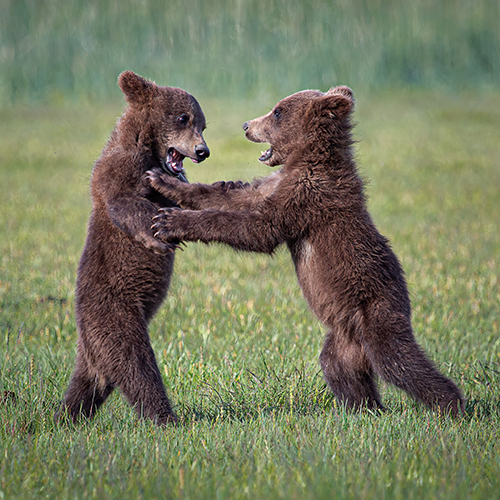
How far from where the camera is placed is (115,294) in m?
4.86

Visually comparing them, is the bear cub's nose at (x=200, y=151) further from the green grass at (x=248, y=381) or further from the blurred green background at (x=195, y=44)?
the blurred green background at (x=195, y=44)

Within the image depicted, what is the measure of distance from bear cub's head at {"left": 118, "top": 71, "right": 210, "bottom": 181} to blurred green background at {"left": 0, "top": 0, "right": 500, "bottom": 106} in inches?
589

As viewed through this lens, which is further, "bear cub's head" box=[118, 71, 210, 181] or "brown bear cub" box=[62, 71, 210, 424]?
"bear cub's head" box=[118, 71, 210, 181]

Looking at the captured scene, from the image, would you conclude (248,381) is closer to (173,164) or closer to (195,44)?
(173,164)

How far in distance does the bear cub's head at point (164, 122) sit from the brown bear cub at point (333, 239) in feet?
1.18

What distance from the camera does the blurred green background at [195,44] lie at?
2061 cm

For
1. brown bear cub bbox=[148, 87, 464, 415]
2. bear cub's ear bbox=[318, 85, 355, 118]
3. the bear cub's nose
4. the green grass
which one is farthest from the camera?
Result: the bear cub's nose

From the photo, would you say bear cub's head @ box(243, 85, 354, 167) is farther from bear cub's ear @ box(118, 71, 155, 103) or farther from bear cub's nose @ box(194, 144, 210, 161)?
bear cub's ear @ box(118, 71, 155, 103)

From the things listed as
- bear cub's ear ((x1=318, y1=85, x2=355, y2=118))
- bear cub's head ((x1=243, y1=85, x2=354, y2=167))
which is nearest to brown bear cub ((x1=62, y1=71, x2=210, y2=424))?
bear cub's head ((x1=243, y1=85, x2=354, y2=167))

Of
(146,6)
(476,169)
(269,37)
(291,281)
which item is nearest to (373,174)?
(476,169)

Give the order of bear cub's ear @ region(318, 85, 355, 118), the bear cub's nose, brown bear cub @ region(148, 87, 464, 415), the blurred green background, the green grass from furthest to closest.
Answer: the blurred green background
the bear cub's nose
bear cub's ear @ region(318, 85, 355, 118)
brown bear cub @ region(148, 87, 464, 415)
the green grass

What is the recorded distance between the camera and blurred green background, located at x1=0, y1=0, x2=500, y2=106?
20609 millimetres

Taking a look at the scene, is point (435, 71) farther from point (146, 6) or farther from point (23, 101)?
point (23, 101)

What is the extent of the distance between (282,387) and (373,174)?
14.8 m
